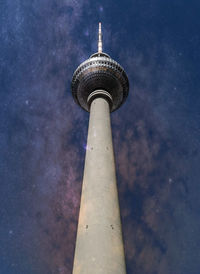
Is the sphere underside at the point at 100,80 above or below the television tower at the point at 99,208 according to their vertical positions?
above

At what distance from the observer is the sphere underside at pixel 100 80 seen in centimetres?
3959

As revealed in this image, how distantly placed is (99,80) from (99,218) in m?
26.3

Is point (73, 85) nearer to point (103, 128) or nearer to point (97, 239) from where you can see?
point (103, 128)

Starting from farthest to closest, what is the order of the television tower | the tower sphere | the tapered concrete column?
the tower sphere → the television tower → the tapered concrete column

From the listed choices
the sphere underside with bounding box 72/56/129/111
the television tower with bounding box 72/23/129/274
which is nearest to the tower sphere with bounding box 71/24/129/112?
the sphere underside with bounding box 72/56/129/111

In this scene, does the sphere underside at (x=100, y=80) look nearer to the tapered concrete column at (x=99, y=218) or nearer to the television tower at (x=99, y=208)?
the television tower at (x=99, y=208)

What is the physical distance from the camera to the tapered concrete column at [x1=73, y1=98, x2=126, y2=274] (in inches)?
624

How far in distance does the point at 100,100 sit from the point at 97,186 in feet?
55.6

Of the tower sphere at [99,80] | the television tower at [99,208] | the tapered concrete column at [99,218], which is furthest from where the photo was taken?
the tower sphere at [99,80]

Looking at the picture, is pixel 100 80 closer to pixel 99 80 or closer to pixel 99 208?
pixel 99 80

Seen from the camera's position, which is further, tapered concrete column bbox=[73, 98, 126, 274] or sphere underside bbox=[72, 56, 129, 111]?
sphere underside bbox=[72, 56, 129, 111]

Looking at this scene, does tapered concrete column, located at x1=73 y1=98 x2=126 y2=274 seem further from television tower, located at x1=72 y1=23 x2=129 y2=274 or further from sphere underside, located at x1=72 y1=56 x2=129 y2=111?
sphere underside, located at x1=72 y1=56 x2=129 y2=111

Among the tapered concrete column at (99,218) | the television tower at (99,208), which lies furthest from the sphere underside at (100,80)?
the tapered concrete column at (99,218)

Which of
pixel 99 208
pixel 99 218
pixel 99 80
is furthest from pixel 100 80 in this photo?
pixel 99 218
